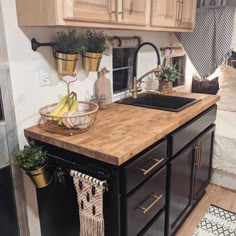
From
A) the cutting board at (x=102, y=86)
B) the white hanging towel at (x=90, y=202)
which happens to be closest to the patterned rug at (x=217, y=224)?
the white hanging towel at (x=90, y=202)

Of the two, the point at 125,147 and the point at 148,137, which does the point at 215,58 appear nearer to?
the point at 148,137

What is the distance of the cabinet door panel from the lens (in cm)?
117

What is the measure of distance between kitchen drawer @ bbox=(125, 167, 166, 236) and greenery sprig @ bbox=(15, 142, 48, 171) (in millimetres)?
479

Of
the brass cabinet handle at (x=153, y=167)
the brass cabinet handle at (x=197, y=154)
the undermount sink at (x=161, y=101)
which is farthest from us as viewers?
the undermount sink at (x=161, y=101)

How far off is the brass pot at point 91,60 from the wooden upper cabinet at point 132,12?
28 cm

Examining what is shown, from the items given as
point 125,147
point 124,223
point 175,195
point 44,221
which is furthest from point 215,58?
point 44,221

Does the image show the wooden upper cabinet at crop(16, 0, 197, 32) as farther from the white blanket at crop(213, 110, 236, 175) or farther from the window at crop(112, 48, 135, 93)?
the white blanket at crop(213, 110, 236, 175)

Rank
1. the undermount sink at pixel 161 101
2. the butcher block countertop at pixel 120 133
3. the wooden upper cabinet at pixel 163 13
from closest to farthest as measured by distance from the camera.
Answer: the butcher block countertop at pixel 120 133
the wooden upper cabinet at pixel 163 13
the undermount sink at pixel 161 101

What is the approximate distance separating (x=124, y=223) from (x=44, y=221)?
0.62 metres

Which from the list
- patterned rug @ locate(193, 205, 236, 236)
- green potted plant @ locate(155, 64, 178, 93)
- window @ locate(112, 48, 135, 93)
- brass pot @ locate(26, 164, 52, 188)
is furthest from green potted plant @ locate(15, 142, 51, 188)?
green potted plant @ locate(155, 64, 178, 93)

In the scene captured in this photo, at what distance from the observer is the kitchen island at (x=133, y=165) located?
1160mm

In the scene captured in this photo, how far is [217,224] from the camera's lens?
6.57ft

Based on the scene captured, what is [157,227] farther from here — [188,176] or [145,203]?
[188,176]

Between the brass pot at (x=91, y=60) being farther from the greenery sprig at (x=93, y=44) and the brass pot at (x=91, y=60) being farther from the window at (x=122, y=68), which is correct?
the window at (x=122, y=68)
